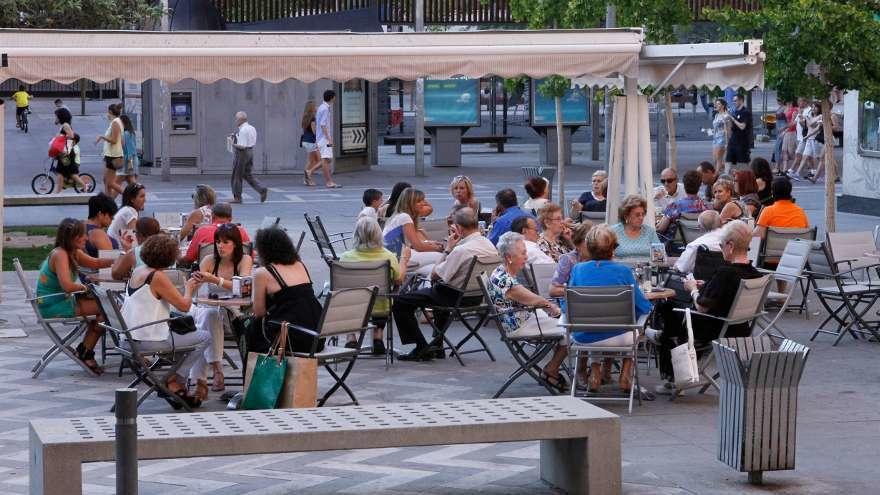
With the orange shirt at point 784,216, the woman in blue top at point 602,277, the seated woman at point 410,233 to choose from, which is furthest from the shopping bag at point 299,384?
the orange shirt at point 784,216

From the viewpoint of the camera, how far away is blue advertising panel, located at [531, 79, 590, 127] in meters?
32.7

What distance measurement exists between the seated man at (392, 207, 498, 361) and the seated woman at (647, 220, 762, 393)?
5.68 feet

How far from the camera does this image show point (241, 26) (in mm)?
31281

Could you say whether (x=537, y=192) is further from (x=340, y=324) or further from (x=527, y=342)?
(x=340, y=324)

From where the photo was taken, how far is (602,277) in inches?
392

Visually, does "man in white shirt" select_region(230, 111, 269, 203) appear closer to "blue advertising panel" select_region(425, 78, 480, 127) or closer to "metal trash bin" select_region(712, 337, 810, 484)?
"blue advertising panel" select_region(425, 78, 480, 127)

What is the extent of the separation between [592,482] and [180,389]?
11.5 ft

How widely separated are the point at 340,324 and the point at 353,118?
69.9ft

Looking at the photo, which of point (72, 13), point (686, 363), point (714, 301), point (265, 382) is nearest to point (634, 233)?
point (714, 301)

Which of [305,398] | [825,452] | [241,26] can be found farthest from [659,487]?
[241,26]

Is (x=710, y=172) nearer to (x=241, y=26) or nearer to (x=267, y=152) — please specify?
(x=267, y=152)

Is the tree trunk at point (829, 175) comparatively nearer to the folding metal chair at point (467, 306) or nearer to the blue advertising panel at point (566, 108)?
the folding metal chair at point (467, 306)

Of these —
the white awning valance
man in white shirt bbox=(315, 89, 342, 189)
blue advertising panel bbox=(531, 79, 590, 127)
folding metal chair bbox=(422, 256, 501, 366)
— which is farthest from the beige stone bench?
blue advertising panel bbox=(531, 79, 590, 127)

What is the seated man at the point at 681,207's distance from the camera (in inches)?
588
